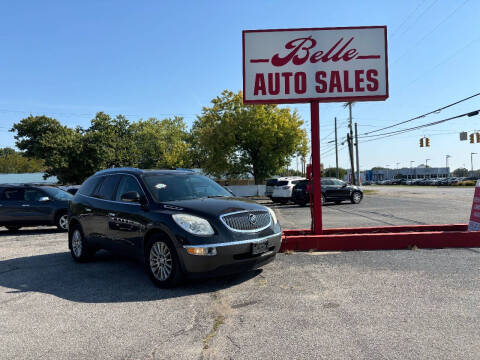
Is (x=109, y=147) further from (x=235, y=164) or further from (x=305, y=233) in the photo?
(x=305, y=233)

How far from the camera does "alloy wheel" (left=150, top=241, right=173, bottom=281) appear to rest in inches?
199

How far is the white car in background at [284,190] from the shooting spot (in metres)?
23.9

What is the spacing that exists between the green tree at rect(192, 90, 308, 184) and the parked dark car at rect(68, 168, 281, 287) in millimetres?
26699

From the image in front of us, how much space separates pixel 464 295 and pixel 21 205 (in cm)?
1215

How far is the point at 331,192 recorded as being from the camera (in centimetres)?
2203

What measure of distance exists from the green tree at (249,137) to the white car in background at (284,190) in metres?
9.08

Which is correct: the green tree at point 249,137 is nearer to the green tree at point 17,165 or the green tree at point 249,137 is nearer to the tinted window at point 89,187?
the tinted window at point 89,187

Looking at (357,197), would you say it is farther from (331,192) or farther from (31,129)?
(31,129)

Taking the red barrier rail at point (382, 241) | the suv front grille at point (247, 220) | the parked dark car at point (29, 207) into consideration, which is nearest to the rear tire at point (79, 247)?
the suv front grille at point (247, 220)

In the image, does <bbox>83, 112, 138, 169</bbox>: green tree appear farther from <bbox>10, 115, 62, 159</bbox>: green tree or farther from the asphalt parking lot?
the asphalt parking lot

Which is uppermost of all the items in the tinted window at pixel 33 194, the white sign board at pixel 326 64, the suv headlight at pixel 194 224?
the white sign board at pixel 326 64

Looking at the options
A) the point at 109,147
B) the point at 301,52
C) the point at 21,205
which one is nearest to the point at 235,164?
the point at 109,147

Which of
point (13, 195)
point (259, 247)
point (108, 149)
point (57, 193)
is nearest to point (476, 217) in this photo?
point (259, 247)

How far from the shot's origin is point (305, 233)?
8.34m
